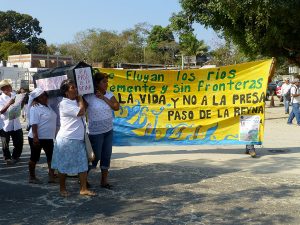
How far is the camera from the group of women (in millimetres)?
5520

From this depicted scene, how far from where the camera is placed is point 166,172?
7016 mm

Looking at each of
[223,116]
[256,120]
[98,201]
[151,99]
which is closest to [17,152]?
[151,99]

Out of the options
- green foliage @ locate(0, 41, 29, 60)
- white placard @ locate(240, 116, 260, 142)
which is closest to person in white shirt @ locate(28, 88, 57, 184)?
white placard @ locate(240, 116, 260, 142)

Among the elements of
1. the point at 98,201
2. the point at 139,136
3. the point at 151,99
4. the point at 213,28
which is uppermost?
the point at 213,28

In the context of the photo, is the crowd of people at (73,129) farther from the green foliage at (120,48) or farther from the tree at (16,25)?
the tree at (16,25)

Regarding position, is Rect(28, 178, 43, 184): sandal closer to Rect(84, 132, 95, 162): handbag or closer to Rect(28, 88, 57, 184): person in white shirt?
Rect(28, 88, 57, 184): person in white shirt

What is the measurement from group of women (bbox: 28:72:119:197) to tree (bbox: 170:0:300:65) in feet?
30.2

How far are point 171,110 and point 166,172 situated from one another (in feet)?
5.77

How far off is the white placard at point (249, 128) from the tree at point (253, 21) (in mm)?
6644

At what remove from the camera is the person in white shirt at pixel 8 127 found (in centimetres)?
802

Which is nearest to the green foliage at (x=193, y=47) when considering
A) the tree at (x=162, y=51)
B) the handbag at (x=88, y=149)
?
the tree at (x=162, y=51)

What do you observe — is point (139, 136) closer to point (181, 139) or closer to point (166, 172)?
point (181, 139)

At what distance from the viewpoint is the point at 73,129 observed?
5516mm

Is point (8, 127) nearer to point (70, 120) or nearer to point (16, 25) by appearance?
point (70, 120)
